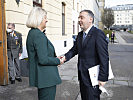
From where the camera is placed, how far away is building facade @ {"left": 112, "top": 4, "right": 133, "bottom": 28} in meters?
126

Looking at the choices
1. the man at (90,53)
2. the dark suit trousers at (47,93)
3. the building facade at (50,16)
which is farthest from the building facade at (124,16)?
the dark suit trousers at (47,93)

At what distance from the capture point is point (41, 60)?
206 centimetres

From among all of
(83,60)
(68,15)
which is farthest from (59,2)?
(83,60)

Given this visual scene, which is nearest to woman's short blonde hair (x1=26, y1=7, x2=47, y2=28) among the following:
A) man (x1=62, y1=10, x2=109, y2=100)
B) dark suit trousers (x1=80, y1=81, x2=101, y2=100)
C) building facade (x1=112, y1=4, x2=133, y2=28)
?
man (x1=62, y1=10, x2=109, y2=100)

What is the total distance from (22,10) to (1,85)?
122 inches

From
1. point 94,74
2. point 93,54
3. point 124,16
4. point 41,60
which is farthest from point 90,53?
point 124,16

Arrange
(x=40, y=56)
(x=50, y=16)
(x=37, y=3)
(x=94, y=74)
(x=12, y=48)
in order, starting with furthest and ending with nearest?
(x=50, y=16) → (x=37, y=3) → (x=12, y=48) → (x=94, y=74) → (x=40, y=56)

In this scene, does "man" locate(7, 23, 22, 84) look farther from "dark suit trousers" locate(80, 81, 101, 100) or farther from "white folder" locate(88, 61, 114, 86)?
"white folder" locate(88, 61, 114, 86)

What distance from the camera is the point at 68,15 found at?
13695 millimetres

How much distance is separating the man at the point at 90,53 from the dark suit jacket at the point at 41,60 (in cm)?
49

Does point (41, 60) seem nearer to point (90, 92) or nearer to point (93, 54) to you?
point (93, 54)

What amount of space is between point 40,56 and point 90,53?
782 millimetres

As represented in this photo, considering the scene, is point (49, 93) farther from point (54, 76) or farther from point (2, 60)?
point (2, 60)

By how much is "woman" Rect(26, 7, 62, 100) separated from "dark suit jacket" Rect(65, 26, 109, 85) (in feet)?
1.59
